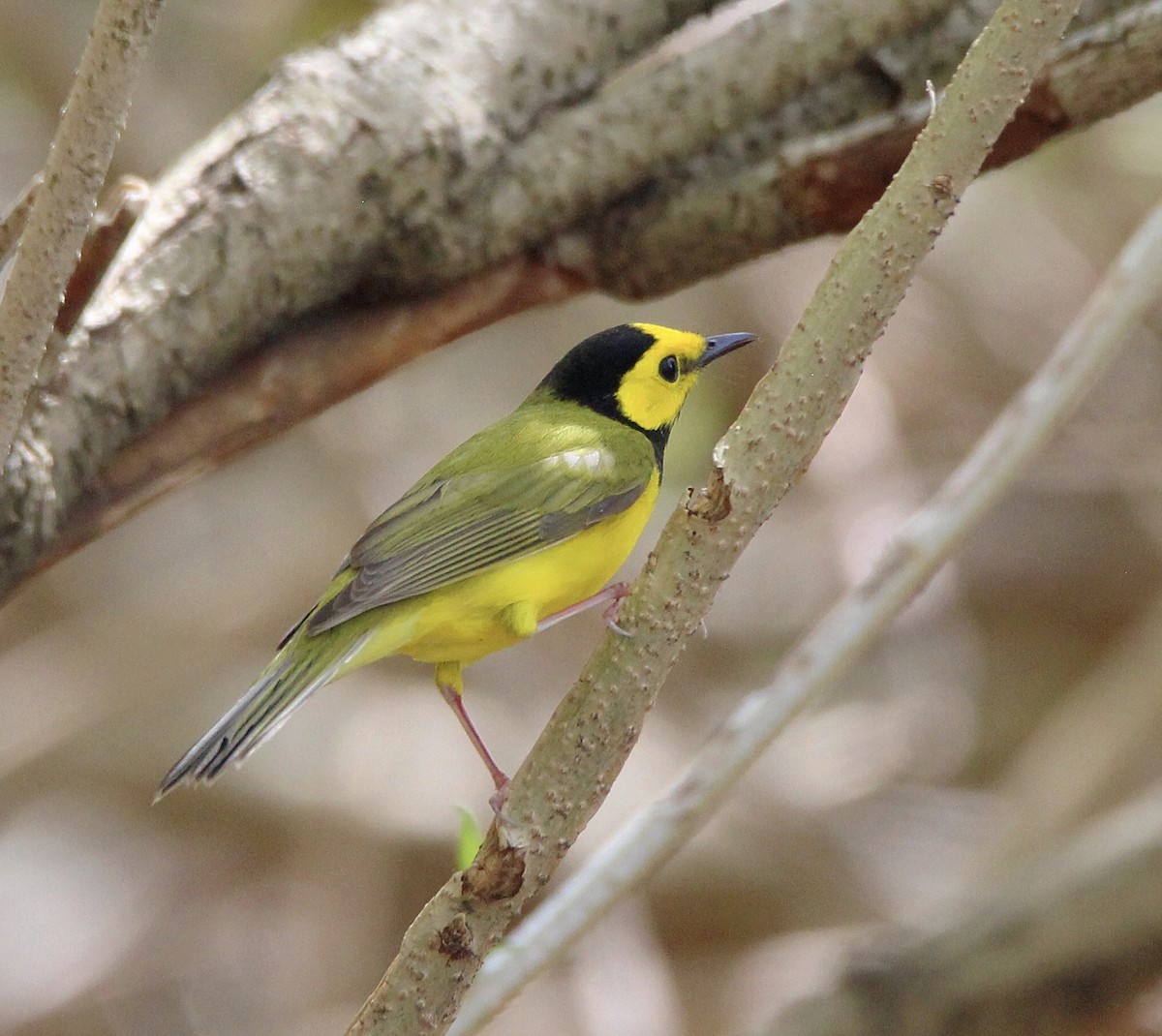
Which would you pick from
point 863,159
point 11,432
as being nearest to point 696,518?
point 11,432

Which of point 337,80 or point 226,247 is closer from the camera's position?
point 226,247

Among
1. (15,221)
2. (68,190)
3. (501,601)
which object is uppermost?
(15,221)

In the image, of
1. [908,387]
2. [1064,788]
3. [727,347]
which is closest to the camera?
[727,347]

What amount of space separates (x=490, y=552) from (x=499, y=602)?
0.39 feet

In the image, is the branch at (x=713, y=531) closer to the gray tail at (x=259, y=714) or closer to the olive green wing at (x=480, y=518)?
the gray tail at (x=259, y=714)

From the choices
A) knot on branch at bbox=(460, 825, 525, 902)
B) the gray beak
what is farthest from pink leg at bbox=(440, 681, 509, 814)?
the gray beak

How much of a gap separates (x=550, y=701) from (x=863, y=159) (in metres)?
3.42

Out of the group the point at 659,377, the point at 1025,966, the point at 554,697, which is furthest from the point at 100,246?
the point at 554,697

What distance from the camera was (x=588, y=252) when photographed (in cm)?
346

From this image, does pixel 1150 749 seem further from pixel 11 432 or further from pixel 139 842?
pixel 11 432

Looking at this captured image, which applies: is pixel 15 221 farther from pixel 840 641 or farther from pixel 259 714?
pixel 840 641

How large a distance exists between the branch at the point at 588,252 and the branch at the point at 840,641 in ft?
1.80

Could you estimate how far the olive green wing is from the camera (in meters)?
3.05

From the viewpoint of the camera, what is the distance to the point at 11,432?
2156mm
